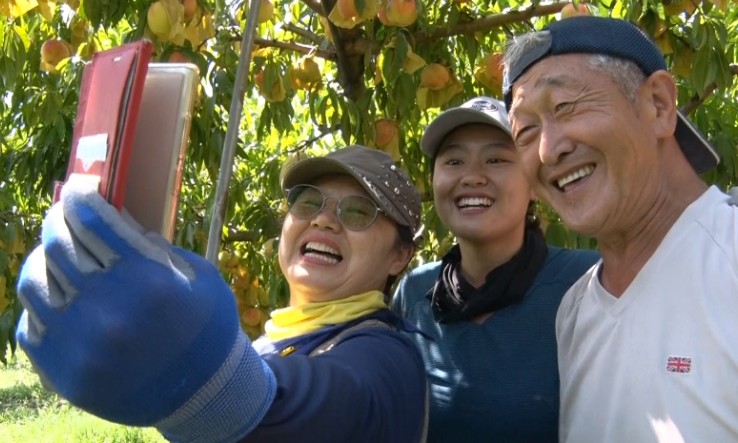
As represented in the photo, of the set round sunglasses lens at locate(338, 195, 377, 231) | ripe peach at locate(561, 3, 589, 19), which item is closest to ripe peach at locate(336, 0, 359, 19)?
ripe peach at locate(561, 3, 589, 19)

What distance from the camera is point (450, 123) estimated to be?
2.15 m

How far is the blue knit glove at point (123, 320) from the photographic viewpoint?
98 cm

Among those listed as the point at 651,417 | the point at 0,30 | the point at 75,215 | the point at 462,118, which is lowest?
the point at 651,417

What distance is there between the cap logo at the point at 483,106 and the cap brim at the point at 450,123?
2cm

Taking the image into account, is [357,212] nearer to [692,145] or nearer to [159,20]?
[692,145]

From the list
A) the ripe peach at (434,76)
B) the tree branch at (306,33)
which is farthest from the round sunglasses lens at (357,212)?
the tree branch at (306,33)

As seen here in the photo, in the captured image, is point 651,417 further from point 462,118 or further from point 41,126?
point 41,126

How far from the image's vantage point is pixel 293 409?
1178mm

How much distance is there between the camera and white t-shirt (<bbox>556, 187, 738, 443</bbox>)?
1.31m

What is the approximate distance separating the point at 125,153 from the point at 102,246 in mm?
102

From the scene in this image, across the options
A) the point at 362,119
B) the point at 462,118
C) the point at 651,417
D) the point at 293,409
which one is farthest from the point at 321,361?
the point at 362,119

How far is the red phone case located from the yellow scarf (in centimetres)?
72

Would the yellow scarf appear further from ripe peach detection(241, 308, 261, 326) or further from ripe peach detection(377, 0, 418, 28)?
ripe peach detection(241, 308, 261, 326)

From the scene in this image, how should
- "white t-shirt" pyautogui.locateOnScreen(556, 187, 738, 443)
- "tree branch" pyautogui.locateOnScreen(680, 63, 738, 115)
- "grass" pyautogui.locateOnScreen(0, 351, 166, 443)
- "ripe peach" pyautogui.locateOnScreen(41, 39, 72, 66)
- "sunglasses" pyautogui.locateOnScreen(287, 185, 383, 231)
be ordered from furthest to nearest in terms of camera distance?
"grass" pyautogui.locateOnScreen(0, 351, 166, 443) < "ripe peach" pyautogui.locateOnScreen(41, 39, 72, 66) < "tree branch" pyautogui.locateOnScreen(680, 63, 738, 115) < "sunglasses" pyautogui.locateOnScreen(287, 185, 383, 231) < "white t-shirt" pyautogui.locateOnScreen(556, 187, 738, 443)
